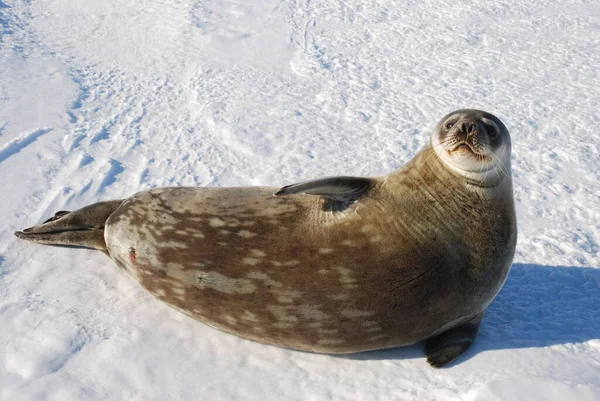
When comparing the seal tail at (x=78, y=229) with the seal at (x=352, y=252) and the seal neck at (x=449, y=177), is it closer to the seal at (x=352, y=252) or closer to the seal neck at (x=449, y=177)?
the seal at (x=352, y=252)

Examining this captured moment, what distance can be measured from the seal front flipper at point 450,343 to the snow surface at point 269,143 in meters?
0.04

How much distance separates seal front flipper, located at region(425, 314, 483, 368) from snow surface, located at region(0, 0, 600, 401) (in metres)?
0.04

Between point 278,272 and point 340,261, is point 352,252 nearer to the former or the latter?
point 340,261

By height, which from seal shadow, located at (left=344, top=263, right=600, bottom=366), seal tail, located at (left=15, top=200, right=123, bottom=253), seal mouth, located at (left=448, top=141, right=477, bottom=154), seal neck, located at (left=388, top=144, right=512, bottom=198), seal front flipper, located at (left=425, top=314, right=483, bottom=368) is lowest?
seal shadow, located at (left=344, top=263, right=600, bottom=366)

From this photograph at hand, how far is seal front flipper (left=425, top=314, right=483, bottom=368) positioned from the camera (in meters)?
2.87

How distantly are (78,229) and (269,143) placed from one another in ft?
5.79

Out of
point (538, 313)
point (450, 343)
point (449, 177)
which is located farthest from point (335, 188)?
point (538, 313)

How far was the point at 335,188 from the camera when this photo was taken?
300 cm

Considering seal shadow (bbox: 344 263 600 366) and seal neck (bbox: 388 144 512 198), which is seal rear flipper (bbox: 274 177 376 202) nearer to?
seal neck (bbox: 388 144 512 198)

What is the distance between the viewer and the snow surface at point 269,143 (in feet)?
9.36

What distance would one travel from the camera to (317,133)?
207 inches

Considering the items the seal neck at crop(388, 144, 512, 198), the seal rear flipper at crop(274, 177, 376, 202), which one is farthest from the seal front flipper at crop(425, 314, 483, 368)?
the seal rear flipper at crop(274, 177, 376, 202)

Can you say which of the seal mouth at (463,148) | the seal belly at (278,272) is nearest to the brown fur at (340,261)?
the seal belly at (278,272)

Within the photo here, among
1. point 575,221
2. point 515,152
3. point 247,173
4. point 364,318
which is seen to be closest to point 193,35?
point 247,173
